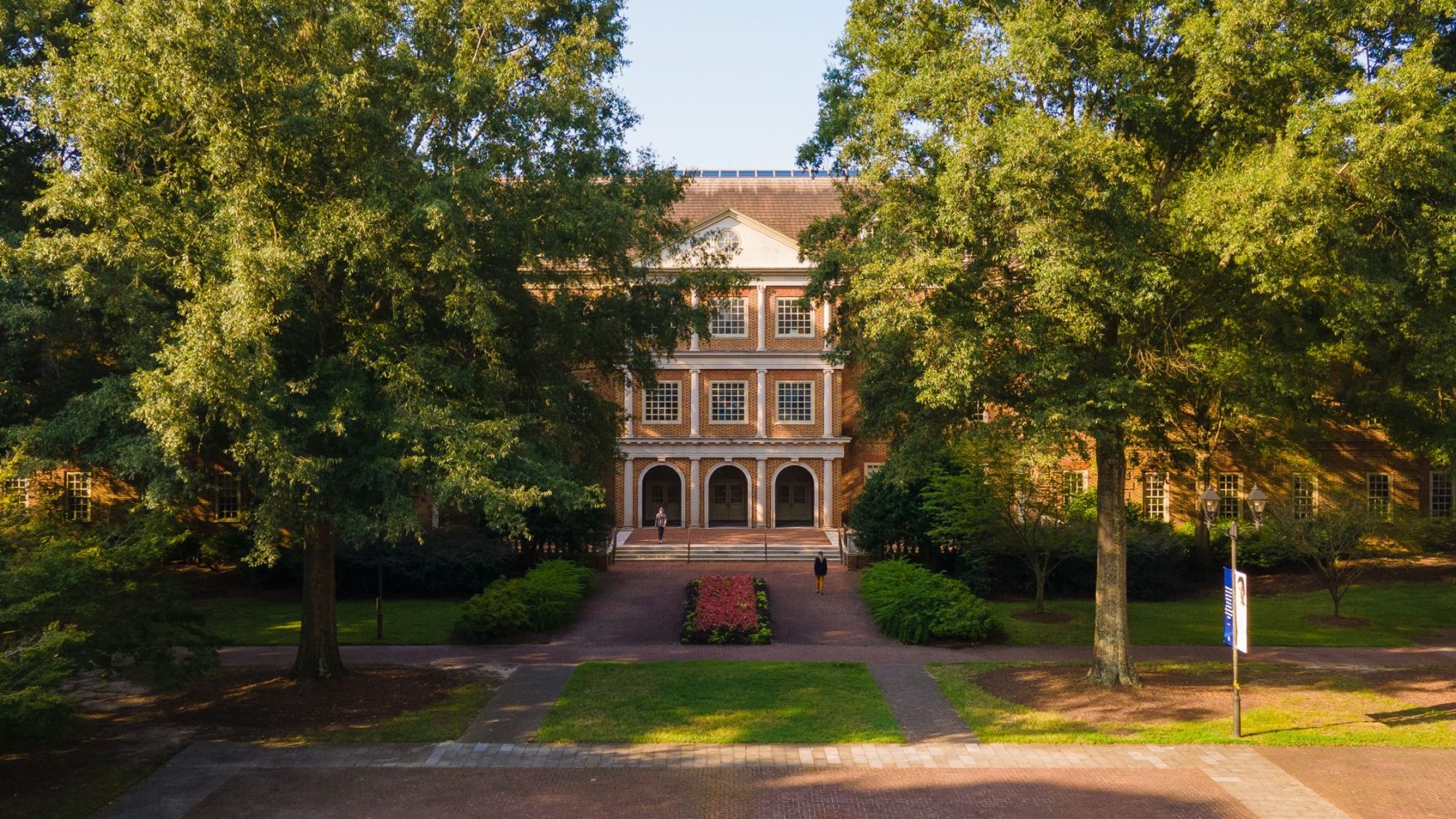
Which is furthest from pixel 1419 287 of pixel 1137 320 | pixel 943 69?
pixel 943 69

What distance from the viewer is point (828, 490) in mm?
38500

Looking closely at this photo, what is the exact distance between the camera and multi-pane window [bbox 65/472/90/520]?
32062 millimetres

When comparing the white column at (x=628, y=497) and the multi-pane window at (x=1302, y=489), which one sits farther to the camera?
the white column at (x=628, y=497)

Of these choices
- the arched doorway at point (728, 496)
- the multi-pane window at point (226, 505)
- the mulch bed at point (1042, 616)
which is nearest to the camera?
the mulch bed at point (1042, 616)

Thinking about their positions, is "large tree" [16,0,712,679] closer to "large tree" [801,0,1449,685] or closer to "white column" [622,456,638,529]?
"large tree" [801,0,1449,685]

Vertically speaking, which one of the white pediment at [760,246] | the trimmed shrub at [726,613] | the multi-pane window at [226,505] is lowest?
the trimmed shrub at [726,613]

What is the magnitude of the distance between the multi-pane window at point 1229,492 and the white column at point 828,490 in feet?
44.7

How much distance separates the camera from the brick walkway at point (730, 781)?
12.9 meters

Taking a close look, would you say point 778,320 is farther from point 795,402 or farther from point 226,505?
point 226,505

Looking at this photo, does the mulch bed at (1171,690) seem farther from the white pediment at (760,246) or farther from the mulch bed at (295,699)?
the white pediment at (760,246)

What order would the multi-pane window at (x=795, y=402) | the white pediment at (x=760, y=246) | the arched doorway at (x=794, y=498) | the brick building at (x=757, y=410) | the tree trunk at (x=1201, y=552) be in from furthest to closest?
1. the arched doorway at (x=794, y=498)
2. the multi-pane window at (x=795, y=402)
3. the brick building at (x=757, y=410)
4. the white pediment at (x=760, y=246)
5. the tree trunk at (x=1201, y=552)

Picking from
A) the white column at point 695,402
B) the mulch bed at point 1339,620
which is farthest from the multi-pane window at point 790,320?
the mulch bed at point 1339,620

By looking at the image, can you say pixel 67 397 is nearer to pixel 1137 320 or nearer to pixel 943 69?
pixel 943 69

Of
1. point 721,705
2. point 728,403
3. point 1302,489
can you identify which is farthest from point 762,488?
point 721,705
